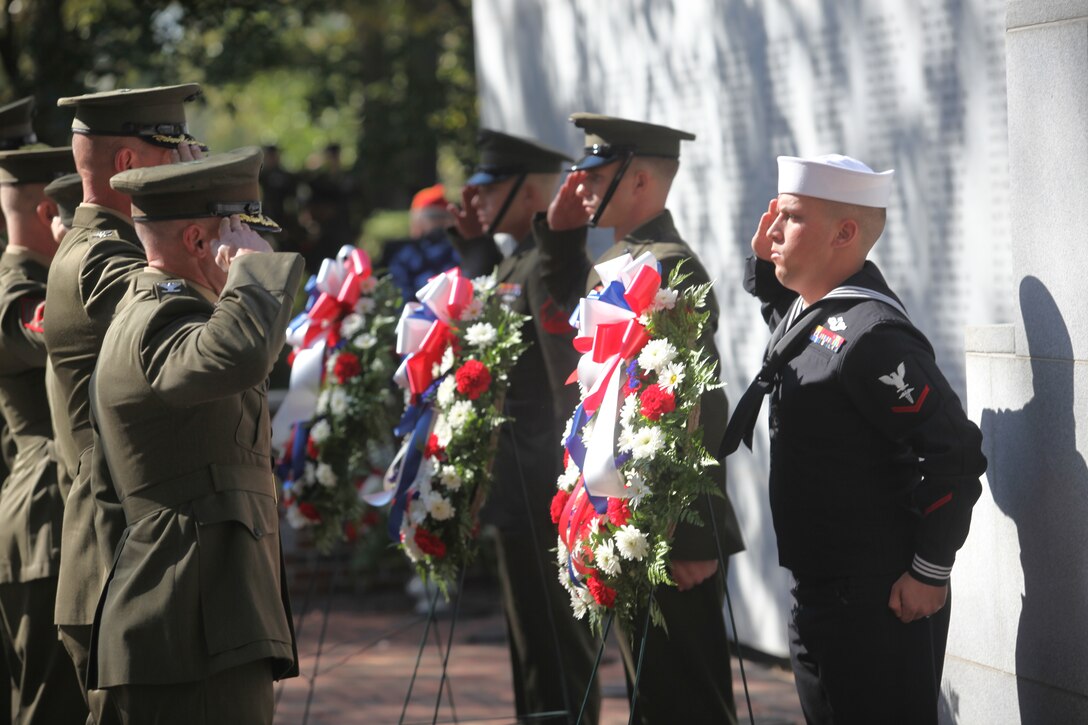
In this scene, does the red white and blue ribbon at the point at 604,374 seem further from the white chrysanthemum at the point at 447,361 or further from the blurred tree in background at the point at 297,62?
the blurred tree in background at the point at 297,62

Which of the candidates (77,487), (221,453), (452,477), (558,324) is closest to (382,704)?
(452,477)

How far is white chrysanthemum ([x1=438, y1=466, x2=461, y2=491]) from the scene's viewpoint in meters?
4.82

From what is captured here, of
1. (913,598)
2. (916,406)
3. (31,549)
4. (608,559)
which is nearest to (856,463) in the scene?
(916,406)

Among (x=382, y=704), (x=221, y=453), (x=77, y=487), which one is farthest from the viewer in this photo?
(x=382, y=704)

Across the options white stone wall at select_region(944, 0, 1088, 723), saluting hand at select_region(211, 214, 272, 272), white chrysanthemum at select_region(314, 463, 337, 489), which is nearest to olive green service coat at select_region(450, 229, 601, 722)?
white chrysanthemum at select_region(314, 463, 337, 489)

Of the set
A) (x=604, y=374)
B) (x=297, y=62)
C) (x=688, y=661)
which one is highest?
(x=297, y=62)

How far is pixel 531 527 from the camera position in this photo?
17.1ft

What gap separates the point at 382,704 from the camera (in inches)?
250

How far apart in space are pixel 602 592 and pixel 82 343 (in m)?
1.57

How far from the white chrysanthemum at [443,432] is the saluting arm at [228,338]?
163 cm

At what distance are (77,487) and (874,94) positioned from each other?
3.44 m

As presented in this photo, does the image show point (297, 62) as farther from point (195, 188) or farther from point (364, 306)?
point (195, 188)

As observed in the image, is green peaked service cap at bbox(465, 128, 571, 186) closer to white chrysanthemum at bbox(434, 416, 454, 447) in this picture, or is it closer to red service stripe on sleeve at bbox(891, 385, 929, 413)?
white chrysanthemum at bbox(434, 416, 454, 447)

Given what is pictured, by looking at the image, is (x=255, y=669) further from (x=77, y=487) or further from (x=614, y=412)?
(x=614, y=412)
